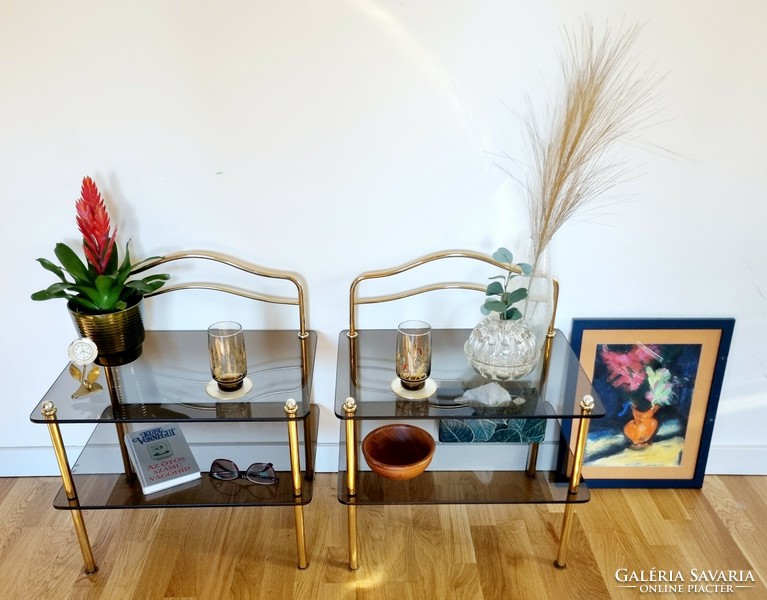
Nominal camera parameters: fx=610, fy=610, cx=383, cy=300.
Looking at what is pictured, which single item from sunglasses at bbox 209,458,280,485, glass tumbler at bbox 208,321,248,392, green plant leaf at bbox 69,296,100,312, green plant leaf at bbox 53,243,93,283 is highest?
green plant leaf at bbox 53,243,93,283

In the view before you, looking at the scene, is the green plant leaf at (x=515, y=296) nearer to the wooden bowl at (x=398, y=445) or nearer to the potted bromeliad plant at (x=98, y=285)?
the wooden bowl at (x=398, y=445)

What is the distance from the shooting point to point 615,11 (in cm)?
150

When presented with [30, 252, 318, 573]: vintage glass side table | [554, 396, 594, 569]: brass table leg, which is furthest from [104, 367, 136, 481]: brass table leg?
[554, 396, 594, 569]: brass table leg

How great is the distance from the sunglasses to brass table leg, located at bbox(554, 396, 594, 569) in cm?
81

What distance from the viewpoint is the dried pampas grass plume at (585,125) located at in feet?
4.99

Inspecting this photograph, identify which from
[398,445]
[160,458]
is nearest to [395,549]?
[398,445]

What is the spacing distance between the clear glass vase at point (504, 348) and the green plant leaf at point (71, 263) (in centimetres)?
104

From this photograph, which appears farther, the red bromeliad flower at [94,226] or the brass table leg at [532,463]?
the brass table leg at [532,463]

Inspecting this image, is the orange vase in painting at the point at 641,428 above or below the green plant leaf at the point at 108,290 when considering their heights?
below

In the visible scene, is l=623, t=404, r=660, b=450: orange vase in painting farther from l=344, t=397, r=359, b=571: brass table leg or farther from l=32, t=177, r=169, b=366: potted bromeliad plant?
l=32, t=177, r=169, b=366: potted bromeliad plant

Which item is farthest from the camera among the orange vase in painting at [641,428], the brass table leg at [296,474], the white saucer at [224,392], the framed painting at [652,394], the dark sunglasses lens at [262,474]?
the orange vase in painting at [641,428]

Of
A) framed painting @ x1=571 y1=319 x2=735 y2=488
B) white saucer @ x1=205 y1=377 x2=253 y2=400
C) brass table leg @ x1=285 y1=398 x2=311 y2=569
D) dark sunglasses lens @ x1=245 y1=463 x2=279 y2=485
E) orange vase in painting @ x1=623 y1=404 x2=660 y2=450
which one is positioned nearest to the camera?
brass table leg @ x1=285 y1=398 x2=311 y2=569

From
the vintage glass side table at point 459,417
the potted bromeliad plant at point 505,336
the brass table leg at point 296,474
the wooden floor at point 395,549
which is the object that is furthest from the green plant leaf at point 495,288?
the wooden floor at point 395,549

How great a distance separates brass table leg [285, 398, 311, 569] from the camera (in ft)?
4.84
